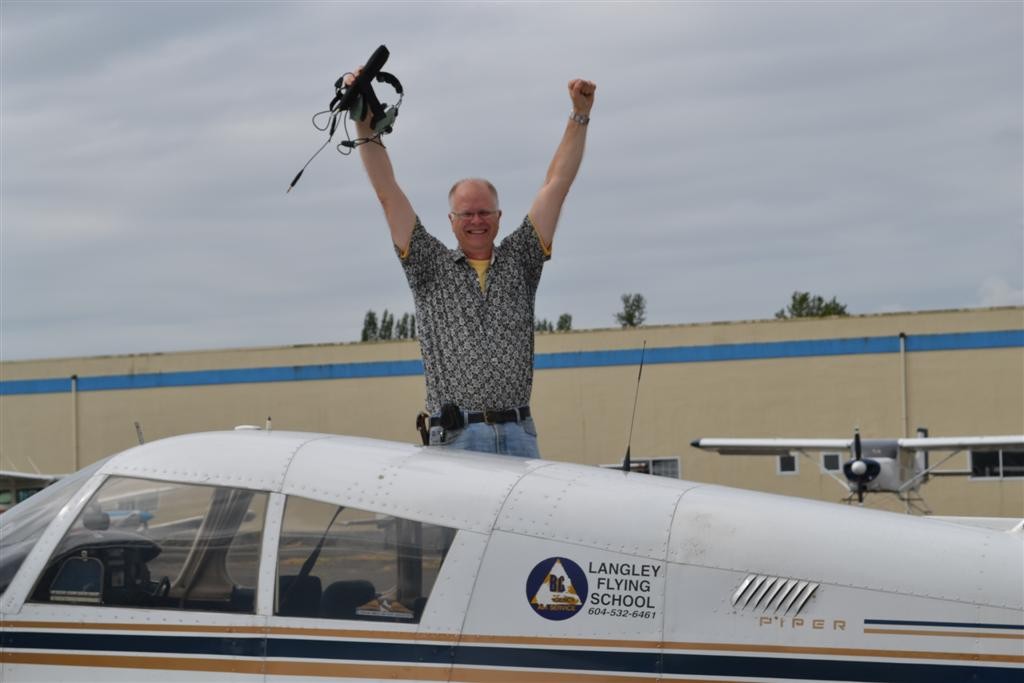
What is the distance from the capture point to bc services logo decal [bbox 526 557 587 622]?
433 centimetres

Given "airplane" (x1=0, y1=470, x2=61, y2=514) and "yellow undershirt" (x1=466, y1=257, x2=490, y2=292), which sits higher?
"yellow undershirt" (x1=466, y1=257, x2=490, y2=292)

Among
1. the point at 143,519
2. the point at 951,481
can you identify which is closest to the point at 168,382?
the point at 951,481

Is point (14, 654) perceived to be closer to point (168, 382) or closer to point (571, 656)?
point (571, 656)

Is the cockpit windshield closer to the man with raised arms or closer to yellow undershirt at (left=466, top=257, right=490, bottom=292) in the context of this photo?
the man with raised arms

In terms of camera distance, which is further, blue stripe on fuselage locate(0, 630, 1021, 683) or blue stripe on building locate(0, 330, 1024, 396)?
blue stripe on building locate(0, 330, 1024, 396)

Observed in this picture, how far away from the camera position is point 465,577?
4445mm

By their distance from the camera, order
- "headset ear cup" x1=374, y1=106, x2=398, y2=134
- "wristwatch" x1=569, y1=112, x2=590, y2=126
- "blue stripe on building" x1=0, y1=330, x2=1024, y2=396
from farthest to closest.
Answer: "blue stripe on building" x1=0, y1=330, x2=1024, y2=396
"wristwatch" x1=569, y1=112, x2=590, y2=126
"headset ear cup" x1=374, y1=106, x2=398, y2=134

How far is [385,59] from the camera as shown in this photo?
16.7ft

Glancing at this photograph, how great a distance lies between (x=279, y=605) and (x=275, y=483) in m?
0.50

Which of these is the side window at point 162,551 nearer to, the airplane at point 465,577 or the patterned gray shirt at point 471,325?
the airplane at point 465,577

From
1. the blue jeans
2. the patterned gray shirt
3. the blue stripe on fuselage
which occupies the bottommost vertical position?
the blue stripe on fuselage

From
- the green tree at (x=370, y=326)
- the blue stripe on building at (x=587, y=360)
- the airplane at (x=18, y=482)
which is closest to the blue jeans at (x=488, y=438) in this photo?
the blue stripe on building at (x=587, y=360)

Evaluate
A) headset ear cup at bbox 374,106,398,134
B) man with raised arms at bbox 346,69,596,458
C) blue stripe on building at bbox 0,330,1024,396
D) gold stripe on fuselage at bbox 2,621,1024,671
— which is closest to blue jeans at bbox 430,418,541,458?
man with raised arms at bbox 346,69,596,458

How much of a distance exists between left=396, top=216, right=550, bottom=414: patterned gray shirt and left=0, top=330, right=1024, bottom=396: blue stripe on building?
25.6m
